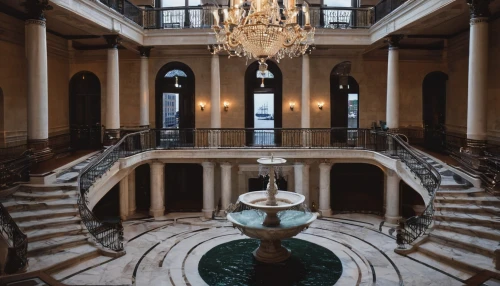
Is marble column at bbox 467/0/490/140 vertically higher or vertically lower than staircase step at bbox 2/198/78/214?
higher

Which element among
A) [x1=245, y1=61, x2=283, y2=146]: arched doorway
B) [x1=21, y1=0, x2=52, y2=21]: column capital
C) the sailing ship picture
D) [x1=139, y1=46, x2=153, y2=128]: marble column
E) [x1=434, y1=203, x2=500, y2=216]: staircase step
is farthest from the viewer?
the sailing ship picture

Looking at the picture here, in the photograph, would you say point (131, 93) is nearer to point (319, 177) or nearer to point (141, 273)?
point (319, 177)

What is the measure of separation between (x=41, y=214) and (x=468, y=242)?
30.9ft

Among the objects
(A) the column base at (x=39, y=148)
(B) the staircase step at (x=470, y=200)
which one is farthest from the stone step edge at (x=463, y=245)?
(A) the column base at (x=39, y=148)

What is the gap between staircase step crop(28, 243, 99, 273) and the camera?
8383 millimetres

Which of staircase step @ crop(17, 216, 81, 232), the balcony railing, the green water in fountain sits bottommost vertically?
the green water in fountain

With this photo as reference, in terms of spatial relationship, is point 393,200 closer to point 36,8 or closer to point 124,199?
point 124,199

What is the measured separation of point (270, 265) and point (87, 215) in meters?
4.65

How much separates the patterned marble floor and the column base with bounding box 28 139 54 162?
318 cm

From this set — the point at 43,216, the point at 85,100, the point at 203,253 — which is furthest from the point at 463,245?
the point at 85,100

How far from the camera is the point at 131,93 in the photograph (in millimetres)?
18531

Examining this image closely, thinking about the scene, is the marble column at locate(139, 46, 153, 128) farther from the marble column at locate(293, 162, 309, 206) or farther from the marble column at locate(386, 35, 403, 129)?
the marble column at locate(386, 35, 403, 129)

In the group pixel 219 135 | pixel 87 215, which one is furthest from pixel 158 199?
pixel 87 215

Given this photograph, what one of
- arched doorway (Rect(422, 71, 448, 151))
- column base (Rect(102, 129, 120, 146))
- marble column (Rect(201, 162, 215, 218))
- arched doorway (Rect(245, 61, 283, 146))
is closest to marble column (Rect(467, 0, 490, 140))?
arched doorway (Rect(422, 71, 448, 151))
